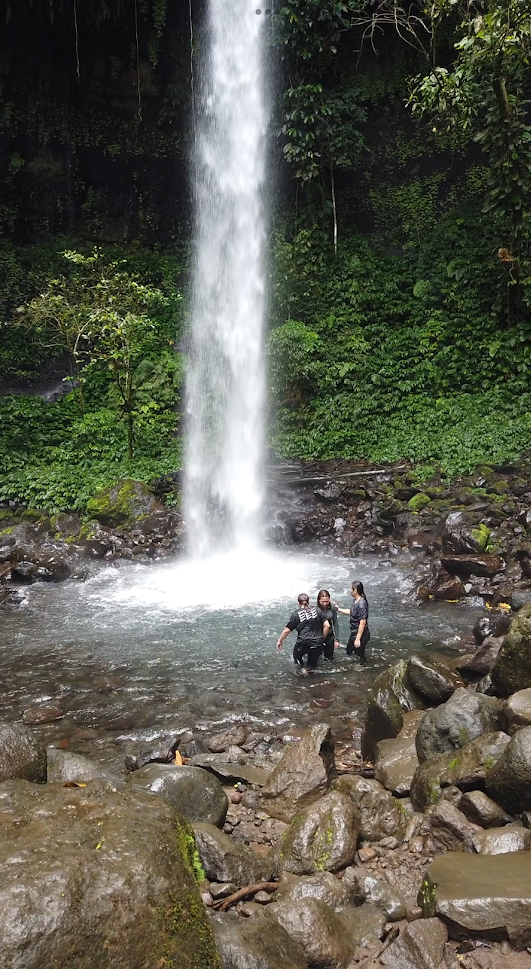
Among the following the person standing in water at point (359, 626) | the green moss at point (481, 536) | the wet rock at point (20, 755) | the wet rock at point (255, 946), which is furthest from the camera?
the green moss at point (481, 536)

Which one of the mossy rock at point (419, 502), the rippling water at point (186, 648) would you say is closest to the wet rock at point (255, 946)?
the rippling water at point (186, 648)

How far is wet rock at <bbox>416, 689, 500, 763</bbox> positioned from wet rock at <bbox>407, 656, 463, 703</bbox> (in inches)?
39.0

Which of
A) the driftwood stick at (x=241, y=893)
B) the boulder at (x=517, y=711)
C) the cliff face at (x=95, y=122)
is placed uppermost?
the cliff face at (x=95, y=122)

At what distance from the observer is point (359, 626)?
8.36 metres

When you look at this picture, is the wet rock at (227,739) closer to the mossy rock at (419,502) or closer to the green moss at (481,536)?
the green moss at (481,536)

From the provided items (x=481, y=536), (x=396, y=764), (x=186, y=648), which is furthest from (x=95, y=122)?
(x=396, y=764)

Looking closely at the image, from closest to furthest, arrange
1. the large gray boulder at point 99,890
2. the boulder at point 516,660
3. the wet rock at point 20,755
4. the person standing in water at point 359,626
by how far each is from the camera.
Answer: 1. the large gray boulder at point 99,890
2. the wet rock at point 20,755
3. the boulder at point 516,660
4. the person standing in water at point 359,626

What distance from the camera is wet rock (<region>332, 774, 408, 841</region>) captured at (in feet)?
14.5

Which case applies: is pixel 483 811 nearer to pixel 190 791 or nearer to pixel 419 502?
pixel 190 791

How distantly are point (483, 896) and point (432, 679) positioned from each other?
3334 mm

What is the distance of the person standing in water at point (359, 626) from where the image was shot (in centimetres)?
838

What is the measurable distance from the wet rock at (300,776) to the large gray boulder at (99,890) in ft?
7.63

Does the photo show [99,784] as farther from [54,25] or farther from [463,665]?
[54,25]

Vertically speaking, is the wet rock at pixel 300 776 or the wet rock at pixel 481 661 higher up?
the wet rock at pixel 481 661
